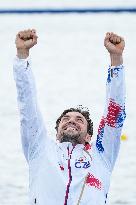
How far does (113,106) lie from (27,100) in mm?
394

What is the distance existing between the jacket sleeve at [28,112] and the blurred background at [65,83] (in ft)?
8.39

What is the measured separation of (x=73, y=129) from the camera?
3646 millimetres

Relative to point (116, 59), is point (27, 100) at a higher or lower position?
lower

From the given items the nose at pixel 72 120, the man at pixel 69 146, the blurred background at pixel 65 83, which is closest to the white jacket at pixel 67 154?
the man at pixel 69 146

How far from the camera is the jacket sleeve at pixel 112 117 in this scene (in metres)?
3.53

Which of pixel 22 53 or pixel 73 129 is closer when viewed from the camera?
pixel 22 53

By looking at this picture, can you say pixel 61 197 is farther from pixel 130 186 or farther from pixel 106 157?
pixel 130 186

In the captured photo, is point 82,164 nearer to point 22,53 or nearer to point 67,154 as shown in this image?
point 67,154

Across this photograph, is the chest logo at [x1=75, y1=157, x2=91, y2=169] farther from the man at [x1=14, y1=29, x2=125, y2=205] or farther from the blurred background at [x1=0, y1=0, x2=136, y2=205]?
the blurred background at [x1=0, y1=0, x2=136, y2=205]

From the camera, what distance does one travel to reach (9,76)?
14906 millimetres

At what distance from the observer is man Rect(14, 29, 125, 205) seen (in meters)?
3.46

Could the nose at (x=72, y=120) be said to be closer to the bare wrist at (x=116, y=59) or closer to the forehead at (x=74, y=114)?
the forehead at (x=74, y=114)

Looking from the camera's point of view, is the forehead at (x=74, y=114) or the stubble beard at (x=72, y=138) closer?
the stubble beard at (x=72, y=138)

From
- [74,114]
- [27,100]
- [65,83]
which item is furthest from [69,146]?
[65,83]
